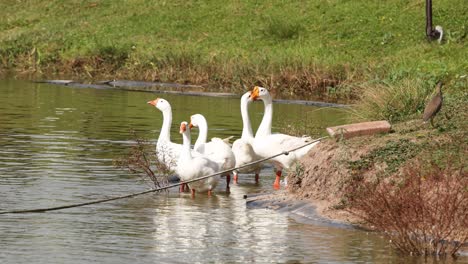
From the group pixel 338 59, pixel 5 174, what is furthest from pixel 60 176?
pixel 338 59

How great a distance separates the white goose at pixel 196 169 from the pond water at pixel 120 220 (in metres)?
0.18

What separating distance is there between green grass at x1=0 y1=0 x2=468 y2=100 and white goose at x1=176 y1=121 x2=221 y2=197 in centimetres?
1470

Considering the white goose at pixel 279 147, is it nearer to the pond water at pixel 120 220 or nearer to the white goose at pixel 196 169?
the pond water at pixel 120 220

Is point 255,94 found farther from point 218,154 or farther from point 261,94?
point 218,154

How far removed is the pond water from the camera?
43.4 ft

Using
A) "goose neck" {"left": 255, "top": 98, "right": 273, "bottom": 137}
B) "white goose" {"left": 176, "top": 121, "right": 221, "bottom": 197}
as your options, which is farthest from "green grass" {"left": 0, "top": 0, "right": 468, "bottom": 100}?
"white goose" {"left": 176, "top": 121, "right": 221, "bottom": 197}

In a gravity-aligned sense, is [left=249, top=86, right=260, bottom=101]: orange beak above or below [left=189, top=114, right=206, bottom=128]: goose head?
above

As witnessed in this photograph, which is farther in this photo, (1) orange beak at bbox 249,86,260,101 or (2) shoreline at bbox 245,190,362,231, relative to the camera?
(1) orange beak at bbox 249,86,260,101

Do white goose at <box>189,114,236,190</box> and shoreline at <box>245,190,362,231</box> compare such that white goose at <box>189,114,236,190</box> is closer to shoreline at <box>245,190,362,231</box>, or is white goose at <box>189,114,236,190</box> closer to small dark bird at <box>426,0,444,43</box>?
shoreline at <box>245,190,362,231</box>

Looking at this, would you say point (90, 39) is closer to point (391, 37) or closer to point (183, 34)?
point (183, 34)

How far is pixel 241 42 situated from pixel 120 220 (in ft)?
89.8

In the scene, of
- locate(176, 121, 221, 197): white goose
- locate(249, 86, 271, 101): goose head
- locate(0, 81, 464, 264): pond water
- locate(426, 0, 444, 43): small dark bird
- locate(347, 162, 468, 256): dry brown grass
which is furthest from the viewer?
locate(426, 0, 444, 43): small dark bird

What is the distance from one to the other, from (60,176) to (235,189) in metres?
2.52

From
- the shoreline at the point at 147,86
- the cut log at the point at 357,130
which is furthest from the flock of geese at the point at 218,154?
the shoreline at the point at 147,86
